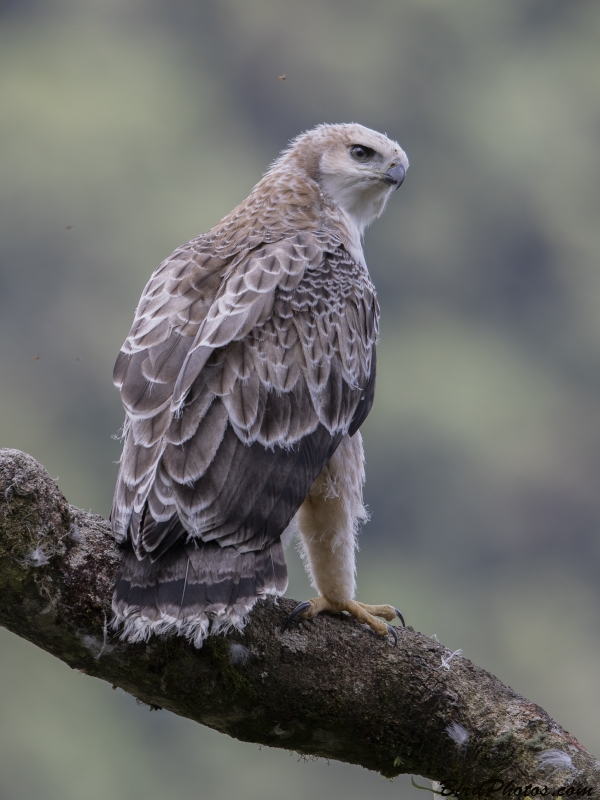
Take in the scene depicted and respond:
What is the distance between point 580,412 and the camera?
52.6 m

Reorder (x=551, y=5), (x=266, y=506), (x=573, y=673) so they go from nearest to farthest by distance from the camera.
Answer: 1. (x=266, y=506)
2. (x=573, y=673)
3. (x=551, y=5)

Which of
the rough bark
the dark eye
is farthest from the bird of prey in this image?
the dark eye

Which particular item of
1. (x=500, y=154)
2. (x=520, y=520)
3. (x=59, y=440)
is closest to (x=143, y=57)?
(x=500, y=154)

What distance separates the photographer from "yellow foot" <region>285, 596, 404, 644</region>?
3.73 meters

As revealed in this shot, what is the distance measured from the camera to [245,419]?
143 inches

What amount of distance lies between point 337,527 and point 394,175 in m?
2.12

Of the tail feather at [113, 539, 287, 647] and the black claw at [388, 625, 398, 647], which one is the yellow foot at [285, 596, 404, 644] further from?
the tail feather at [113, 539, 287, 647]

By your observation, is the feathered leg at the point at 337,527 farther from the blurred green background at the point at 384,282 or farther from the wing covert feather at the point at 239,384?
the blurred green background at the point at 384,282

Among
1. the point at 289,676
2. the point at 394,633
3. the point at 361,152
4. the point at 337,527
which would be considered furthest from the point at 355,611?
the point at 361,152

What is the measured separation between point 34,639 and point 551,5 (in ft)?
271

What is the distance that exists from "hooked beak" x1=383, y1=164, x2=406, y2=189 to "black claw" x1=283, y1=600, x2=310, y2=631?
261cm

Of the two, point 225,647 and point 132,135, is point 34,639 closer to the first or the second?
point 225,647

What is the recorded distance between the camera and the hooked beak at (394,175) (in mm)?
5355

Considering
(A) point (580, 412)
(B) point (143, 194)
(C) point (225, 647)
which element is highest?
(A) point (580, 412)
